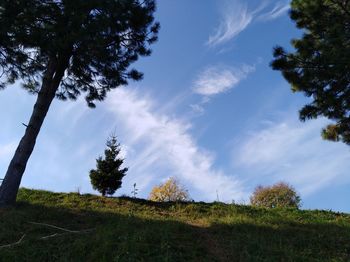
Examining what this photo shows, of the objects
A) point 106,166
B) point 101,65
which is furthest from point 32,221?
point 106,166

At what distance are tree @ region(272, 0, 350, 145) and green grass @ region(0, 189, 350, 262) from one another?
355 centimetres

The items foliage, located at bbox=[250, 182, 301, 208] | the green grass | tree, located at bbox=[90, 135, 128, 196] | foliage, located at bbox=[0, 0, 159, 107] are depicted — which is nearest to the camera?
the green grass

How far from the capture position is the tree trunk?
36.9 feet

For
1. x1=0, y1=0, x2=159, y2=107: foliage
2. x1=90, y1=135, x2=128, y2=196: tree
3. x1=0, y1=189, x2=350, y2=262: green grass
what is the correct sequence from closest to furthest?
x1=0, y1=189, x2=350, y2=262: green grass < x1=0, y1=0, x2=159, y2=107: foliage < x1=90, y1=135, x2=128, y2=196: tree

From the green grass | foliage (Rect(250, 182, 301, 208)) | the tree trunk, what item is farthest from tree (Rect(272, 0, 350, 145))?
foliage (Rect(250, 182, 301, 208))

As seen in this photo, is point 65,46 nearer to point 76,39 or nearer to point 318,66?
point 76,39

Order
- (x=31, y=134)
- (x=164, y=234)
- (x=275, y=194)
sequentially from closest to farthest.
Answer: (x=164, y=234), (x=31, y=134), (x=275, y=194)

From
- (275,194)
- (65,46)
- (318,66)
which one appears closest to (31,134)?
(65,46)

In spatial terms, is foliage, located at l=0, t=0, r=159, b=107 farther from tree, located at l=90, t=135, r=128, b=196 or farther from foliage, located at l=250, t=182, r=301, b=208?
foliage, located at l=250, t=182, r=301, b=208

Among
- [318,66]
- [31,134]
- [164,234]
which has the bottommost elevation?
[164,234]

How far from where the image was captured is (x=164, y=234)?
834 cm

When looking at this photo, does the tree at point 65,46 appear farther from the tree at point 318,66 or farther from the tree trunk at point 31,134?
the tree at point 318,66

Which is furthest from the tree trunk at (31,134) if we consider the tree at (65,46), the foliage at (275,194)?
the foliage at (275,194)

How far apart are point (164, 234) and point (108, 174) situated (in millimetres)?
12474
